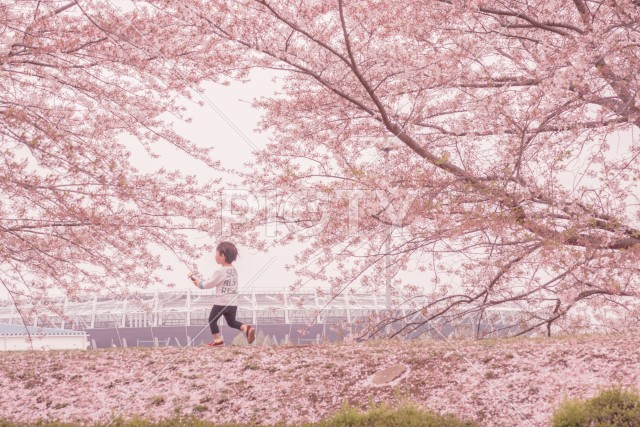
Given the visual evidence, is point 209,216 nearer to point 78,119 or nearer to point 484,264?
point 78,119

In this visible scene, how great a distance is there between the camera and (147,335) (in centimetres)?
2400

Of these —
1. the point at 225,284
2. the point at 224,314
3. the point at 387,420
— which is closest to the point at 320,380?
the point at 224,314

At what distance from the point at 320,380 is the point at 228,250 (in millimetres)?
2156

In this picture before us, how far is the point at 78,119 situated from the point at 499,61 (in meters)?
6.27

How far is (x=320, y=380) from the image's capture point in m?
7.47

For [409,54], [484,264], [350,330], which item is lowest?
[350,330]

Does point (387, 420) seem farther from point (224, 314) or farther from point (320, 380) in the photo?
point (224, 314)

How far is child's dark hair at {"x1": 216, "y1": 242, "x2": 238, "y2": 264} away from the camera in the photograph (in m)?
8.34

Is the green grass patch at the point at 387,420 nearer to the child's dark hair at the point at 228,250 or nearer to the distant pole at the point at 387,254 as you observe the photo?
the distant pole at the point at 387,254

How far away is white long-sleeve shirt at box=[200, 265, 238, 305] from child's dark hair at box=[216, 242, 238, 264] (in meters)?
0.12

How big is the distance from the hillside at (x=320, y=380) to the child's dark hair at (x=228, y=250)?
4.42 ft

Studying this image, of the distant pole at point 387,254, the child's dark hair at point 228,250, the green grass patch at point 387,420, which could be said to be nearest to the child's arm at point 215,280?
the child's dark hair at point 228,250

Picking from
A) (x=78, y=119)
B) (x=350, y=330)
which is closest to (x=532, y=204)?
(x=350, y=330)

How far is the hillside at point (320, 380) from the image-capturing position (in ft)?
21.4
